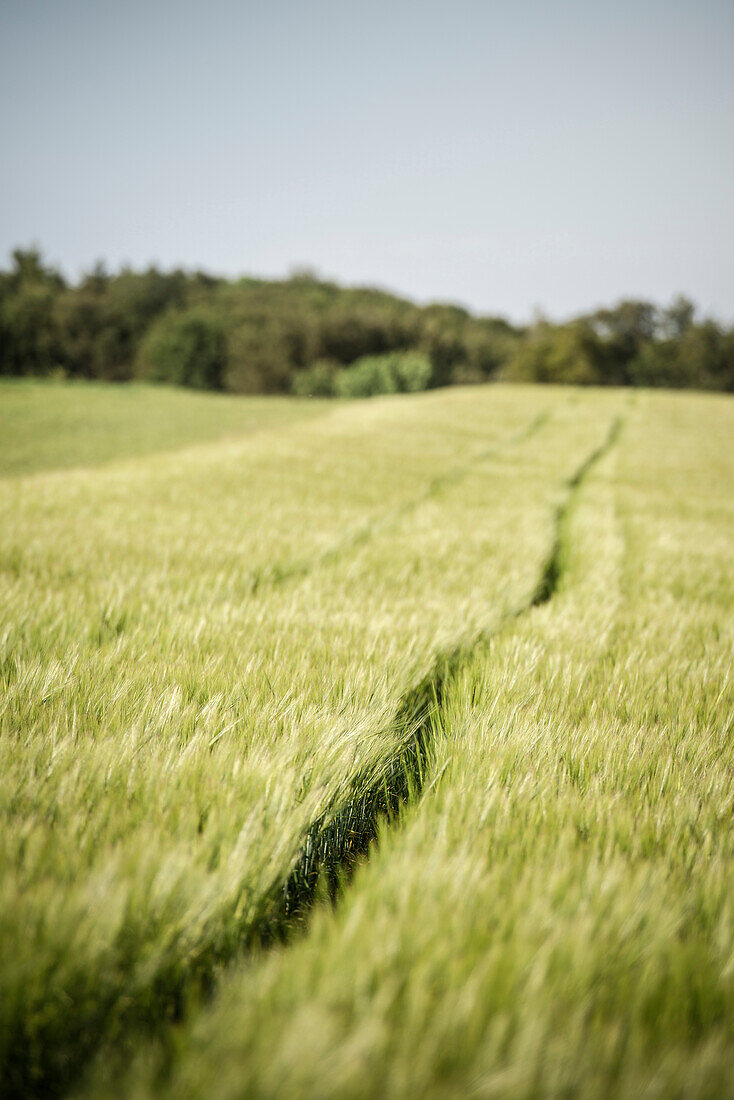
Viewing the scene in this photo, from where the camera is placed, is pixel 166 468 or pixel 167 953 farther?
pixel 166 468

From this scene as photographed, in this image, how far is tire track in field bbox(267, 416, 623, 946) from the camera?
2.87 ft

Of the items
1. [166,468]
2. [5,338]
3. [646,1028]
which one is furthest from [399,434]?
[5,338]

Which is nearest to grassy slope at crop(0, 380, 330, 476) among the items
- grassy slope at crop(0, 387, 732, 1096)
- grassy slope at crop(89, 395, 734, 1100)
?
grassy slope at crop(0, 387, 732, 1096)

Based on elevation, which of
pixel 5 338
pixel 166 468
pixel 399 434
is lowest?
pixel 166 468

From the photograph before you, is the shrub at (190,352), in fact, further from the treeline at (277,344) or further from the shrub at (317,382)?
the shrub at (317,382)

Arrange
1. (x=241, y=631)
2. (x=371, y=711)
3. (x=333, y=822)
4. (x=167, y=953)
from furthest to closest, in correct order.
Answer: (x=241, y=631) < (x=371, y=711) < (x=333, y=822) < (x=167, y=953)

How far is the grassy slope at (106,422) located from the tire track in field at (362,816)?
29.8 feet

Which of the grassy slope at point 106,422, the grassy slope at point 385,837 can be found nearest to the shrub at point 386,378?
the grassy slope at point 106,422

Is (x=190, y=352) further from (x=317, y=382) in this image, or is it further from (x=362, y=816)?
(x=362, y=816)

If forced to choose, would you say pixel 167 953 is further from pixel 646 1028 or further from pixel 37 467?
pixel 37 467

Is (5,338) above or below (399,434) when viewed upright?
above

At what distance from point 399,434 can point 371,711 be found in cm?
991

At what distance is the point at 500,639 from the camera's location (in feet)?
6.35

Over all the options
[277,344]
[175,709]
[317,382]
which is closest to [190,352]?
[277,344]
